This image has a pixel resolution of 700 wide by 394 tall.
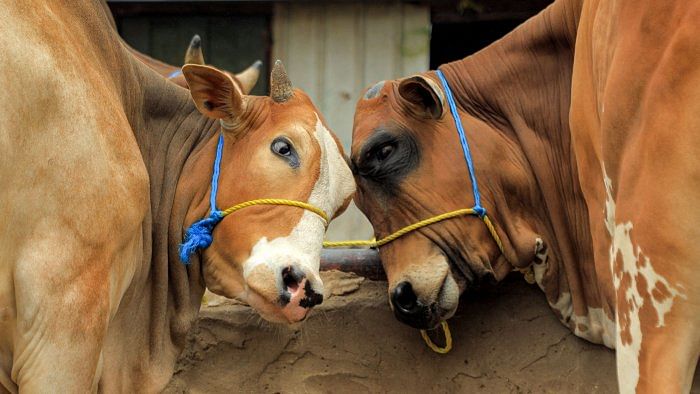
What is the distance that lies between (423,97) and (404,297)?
85cm

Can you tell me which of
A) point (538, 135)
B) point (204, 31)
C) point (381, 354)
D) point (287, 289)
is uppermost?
point (287, 289)

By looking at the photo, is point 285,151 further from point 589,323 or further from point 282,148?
point 589,323

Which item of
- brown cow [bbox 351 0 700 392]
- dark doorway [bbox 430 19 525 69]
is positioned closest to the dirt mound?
brown cow [bbox 351 0 700 392]

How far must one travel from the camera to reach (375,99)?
515 cm

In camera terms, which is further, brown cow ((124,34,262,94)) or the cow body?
brown cow ((124,34,262,94))

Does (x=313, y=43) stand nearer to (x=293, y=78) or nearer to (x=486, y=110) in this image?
(x=293, y=78)

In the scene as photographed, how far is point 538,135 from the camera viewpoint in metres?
5.11

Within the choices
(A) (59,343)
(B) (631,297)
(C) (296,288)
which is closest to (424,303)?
(C) (296,288)

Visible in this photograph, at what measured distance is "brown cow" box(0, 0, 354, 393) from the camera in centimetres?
354

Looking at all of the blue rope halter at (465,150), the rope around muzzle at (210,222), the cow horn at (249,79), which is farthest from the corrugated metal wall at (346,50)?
the rope around muzzle at (210,222)

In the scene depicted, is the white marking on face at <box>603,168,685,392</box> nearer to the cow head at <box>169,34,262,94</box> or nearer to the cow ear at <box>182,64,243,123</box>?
the cow ear at <box>182,64,243,123</box>

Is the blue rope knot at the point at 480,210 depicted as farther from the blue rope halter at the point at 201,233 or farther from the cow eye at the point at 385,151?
the blue rope halter at the point at 201,233

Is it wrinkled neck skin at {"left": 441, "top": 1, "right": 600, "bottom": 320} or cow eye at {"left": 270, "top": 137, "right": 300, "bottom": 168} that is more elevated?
cow eye at {"left": 270, "top": 137, "right": 300, "bottom": 168}

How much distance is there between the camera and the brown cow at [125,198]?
3.54m
